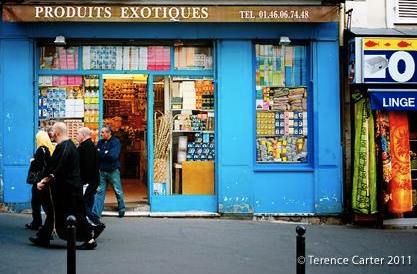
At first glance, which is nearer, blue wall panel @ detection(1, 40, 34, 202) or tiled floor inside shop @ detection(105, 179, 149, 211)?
blue wall panel @ detection(1, 40, 34, 202)

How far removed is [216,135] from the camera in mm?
12703

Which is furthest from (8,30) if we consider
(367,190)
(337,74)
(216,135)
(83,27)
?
(367,190)

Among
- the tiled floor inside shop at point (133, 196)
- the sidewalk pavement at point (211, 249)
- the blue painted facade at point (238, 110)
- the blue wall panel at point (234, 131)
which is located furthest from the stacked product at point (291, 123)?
the tiled floor inside shop at point (133, 196)

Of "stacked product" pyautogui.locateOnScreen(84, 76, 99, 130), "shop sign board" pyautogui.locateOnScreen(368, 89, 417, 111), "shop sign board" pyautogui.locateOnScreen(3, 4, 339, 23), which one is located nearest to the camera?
"shop sign board" pyautogui.locateOnScreen(3, 4, 339, 23)

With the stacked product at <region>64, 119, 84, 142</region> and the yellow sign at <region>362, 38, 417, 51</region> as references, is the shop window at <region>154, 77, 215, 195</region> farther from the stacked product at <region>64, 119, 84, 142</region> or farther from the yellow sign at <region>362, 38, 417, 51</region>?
the yellow sign at <region>362, 38, 417, 51</region>

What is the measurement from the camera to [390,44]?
12242mm

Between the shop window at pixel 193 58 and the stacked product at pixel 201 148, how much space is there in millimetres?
1382

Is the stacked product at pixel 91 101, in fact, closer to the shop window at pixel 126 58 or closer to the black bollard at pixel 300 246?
the shop window at pixel 126 58

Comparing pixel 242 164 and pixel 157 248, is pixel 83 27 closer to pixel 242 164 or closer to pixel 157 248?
pixel 242 164

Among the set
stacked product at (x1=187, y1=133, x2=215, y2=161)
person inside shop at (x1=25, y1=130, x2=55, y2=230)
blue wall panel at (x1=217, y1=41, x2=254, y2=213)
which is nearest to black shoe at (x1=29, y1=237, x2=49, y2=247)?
person inside shop at (x1=25, y1=130, x2=55, y2=230)

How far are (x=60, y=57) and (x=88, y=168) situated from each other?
3755 millimetres

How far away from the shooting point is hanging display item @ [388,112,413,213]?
1245cm

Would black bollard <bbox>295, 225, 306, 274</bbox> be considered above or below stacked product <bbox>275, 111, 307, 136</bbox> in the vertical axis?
below

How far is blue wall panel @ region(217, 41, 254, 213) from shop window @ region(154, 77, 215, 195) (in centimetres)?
35
